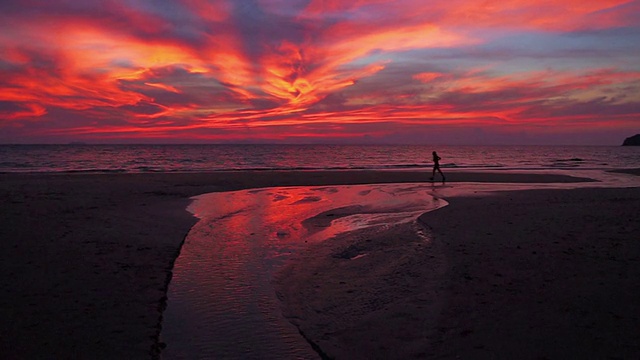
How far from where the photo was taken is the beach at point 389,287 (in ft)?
20.4

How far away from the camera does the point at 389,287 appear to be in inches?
351

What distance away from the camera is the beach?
20.4 ft

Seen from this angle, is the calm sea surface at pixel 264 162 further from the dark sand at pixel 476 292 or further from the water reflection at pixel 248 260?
the dark sand at pixel 476 292

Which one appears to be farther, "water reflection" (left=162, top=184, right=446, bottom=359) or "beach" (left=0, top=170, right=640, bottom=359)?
"water reflection" (left=162, top=184, right=446, bottom=359)

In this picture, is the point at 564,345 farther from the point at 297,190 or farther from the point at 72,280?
the point at 297,190

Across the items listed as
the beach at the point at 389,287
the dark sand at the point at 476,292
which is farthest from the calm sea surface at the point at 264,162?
the dark sand at the point at 476,292

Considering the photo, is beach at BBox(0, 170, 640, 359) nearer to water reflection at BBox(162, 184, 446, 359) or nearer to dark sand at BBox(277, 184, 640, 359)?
dark sand at BBox(277, 184, 640, 359)

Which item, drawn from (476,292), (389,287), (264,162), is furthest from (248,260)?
(264,162)

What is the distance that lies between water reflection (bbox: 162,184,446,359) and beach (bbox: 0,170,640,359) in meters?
0.41

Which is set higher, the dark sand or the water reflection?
the dark sand

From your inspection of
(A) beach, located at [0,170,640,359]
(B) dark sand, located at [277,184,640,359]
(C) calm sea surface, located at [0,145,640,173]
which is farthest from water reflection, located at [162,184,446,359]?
(C) calm sea surface, located at [0,145,640,173]

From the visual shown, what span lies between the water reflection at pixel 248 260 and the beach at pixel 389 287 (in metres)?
0.41

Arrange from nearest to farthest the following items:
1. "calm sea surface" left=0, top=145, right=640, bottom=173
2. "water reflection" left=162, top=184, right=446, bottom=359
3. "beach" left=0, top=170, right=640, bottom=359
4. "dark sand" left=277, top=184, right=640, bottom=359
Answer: "dark sand" left=277, top=184, right=640, bottom=359
"beach" left=0, top=170, right=640, bottom=359
"water reflection" left=162, top=184, right=446, bottom=359
"calm sea surface" left=0, top=145, right=640, bottom=173

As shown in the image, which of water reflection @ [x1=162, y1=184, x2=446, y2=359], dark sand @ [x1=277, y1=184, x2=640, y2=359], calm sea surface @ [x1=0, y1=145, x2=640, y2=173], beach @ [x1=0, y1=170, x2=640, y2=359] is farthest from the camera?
calm sea surface @ [x1=0, y1=145, x2=640, y2=173]
